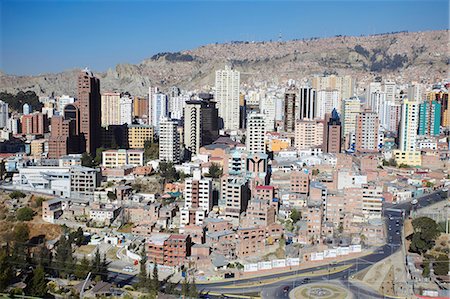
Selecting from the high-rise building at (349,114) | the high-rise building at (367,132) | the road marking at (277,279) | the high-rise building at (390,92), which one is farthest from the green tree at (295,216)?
the high-rise building at (390,92)

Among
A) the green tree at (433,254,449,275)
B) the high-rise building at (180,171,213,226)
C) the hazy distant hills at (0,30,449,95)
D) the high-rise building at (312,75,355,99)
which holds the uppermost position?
the hazy distant hills at (0,30,449,95)

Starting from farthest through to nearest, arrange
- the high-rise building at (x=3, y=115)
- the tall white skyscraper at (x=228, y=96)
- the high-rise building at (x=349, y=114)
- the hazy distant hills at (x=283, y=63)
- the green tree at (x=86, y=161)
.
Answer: the hazy distant hills at (x=283, y=63) → the tall white skyscraper at (x=228, y=96) → the high-rise building at (x=3, y=115) → the high-rise building at (x=349, y=114) → the green tree at (x=86, y=161)

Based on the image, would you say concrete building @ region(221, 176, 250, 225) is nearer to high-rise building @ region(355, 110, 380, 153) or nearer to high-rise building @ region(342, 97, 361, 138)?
high-rise building @ region(355, 110, 380, 153)

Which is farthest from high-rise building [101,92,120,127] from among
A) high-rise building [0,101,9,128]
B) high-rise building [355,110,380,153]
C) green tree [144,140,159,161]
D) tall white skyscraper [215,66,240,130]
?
high-rise building [355,110,380,153]

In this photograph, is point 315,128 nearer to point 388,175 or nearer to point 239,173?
point 388,175

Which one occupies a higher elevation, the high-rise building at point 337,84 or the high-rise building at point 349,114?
the high-rise building at point 337,84

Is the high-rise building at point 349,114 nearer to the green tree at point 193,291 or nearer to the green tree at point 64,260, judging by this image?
the green tree at point 64,260

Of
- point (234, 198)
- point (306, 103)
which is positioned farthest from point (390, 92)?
point (234, 198)
